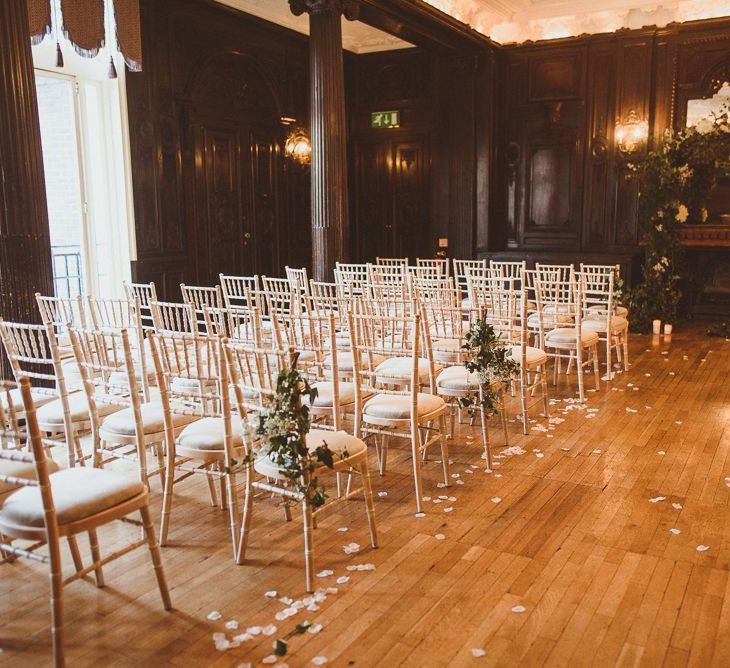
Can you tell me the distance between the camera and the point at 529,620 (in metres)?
2.67

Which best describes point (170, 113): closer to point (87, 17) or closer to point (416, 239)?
point (87, 17)

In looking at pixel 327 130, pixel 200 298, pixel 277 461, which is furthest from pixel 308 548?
pixel 327 130

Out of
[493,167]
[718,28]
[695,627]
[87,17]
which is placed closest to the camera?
[695,627]

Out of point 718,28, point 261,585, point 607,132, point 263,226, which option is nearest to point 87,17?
point 263,226

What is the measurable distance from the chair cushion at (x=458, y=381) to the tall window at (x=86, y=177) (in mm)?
→ 4800

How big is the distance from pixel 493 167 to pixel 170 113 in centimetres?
470

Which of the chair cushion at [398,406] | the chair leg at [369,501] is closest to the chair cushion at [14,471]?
the chair leg at [369,501]

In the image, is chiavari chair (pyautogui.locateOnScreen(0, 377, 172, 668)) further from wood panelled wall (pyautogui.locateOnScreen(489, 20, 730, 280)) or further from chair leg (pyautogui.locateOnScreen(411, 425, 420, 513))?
wood panelled wall (pyautogui.locateOnScreen(489, 20, 730, 280))

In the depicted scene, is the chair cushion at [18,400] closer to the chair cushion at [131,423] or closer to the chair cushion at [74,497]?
the chair cushion at [131,423]

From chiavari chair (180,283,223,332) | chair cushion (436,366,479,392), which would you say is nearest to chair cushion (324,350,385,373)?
chair cushion (436,366,479,392)

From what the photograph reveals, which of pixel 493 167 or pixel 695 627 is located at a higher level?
pixel 493 167

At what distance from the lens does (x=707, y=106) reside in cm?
945

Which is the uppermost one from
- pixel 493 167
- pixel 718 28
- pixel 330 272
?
pixel 718 28

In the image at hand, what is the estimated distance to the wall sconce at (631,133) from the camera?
970 centimetres
